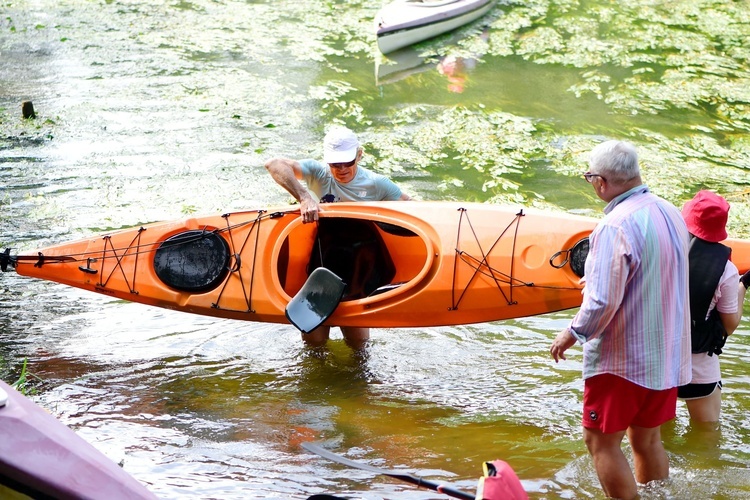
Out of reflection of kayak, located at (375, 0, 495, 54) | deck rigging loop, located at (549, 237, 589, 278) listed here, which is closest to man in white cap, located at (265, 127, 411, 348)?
deck rigging loop, located at (549, 237, 589, 278)

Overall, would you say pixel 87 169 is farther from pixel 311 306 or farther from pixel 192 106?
pixel 311 306

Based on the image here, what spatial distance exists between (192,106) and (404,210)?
539 centimetres

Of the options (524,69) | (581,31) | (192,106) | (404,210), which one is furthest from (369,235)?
(581,31)

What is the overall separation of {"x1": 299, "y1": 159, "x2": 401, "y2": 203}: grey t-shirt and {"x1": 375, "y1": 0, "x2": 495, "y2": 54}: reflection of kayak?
271 inches

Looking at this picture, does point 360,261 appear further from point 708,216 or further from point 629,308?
point 629,308

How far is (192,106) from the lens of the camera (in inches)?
381

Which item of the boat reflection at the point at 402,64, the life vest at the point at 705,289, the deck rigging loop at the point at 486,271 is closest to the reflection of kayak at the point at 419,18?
the boat reflection at the point at 402,64

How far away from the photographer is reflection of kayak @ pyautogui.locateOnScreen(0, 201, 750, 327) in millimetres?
4691

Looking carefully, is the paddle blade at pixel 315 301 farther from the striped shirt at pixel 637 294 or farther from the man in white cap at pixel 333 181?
the striped shirt at pixel 637 294

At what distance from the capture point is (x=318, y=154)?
827cm

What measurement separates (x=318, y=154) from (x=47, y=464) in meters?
5.88

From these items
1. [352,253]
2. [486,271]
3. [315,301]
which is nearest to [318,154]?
[352,253]

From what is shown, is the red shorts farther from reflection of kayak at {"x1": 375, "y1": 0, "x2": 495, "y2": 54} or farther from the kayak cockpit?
reflection of kayak at {"x1": 375, "y1": 0, "x2": 495, "y2": 54}

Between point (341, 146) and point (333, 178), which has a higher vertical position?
point (341, 146)
